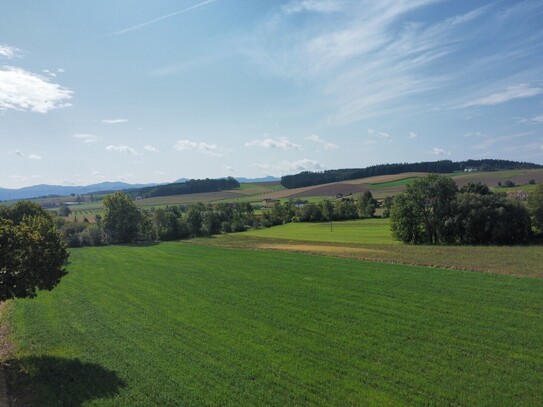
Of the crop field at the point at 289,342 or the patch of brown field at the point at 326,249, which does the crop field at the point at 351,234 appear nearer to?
the patch of brown field at the point at 326,249

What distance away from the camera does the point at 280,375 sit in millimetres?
16828

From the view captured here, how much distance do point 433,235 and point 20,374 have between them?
59174 mm

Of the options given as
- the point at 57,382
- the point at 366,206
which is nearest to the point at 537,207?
the point at 366,206

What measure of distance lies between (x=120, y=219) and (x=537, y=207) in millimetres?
82405

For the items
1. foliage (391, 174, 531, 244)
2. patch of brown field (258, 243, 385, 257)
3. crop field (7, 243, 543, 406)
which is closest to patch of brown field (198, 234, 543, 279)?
patch of brown field (258, 243, 385, 257)

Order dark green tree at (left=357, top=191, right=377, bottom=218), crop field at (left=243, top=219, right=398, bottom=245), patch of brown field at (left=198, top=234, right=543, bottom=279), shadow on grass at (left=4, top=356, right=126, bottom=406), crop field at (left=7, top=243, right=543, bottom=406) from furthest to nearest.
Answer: dark green tree at (left=357, top=191, right=377, bottom=218) < crop field at (left=243, top=219, right=398, bottom=245) < patch of brown field at (left=198, top=234, right=543, bottom=279) < shadow on grass at (left=4, top=356, right=126, bottom=406) < crop field at (left=7, top=243, right=543, bottom=406)

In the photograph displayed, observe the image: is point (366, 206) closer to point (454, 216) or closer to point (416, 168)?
point (454, 216)

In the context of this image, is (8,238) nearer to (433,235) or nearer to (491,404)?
(491,404)

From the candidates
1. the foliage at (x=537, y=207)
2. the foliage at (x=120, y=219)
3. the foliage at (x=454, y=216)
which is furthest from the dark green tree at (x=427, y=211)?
the foliage at (x=120, y=219)

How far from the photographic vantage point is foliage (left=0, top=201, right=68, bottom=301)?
2114 cm

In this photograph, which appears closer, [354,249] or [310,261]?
[310,261]

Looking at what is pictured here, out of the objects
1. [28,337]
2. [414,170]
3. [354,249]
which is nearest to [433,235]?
[354,249]

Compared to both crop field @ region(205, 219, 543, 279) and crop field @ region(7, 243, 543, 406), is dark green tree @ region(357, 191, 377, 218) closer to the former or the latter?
crop field @ region(205, 219, 543, 279)

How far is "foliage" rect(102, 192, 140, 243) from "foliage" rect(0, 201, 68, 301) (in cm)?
7308
